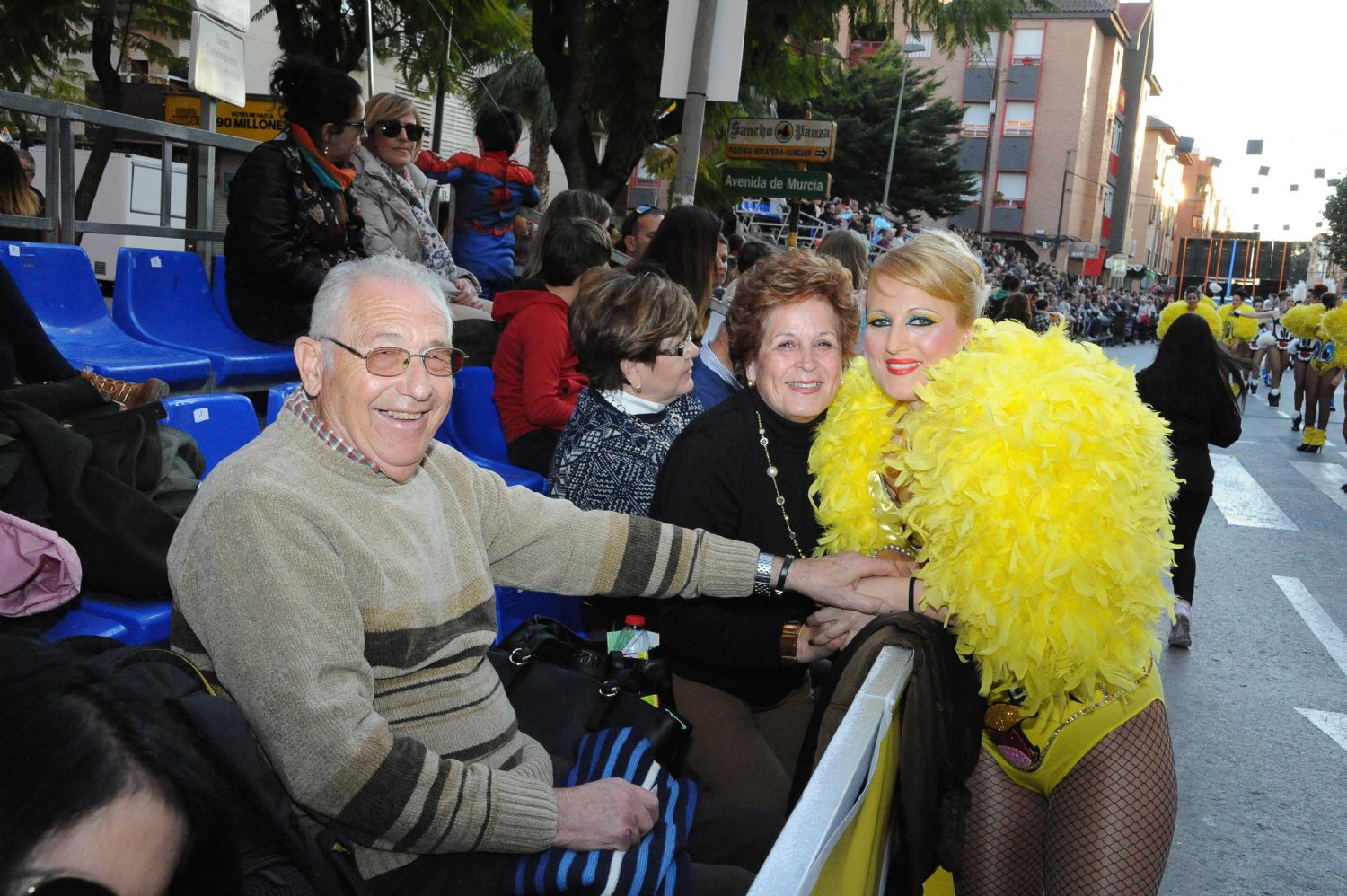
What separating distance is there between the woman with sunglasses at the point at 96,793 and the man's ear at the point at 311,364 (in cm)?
92

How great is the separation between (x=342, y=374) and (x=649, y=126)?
9.55 metres

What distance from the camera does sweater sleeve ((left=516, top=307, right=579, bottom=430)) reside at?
459 cm

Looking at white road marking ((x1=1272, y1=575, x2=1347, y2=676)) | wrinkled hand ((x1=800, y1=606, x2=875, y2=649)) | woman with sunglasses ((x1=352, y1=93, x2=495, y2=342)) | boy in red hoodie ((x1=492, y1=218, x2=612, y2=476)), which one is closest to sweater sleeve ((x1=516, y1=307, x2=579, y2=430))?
boy in red hoodie ((x1=492, y1=218, x2=612, y2=476))

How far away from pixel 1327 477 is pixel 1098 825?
1288 cm

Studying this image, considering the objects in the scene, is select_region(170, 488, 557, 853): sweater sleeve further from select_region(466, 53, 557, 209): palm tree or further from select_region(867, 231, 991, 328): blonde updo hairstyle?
select_region(466, 53, 557, 209): palm tree

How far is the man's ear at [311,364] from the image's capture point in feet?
7.03

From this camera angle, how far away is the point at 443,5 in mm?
10945

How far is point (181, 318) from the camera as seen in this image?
5.17 meters

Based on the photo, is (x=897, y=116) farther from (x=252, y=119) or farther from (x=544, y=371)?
(x=544, y=371)

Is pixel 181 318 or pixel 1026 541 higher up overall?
pixel 181 318

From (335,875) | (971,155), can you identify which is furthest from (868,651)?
(971,155)

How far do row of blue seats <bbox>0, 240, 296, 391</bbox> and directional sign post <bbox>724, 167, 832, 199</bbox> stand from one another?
6.82 meters

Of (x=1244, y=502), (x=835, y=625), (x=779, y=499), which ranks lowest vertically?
(x=1244, y=502)

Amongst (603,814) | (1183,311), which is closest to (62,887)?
(603,814)
